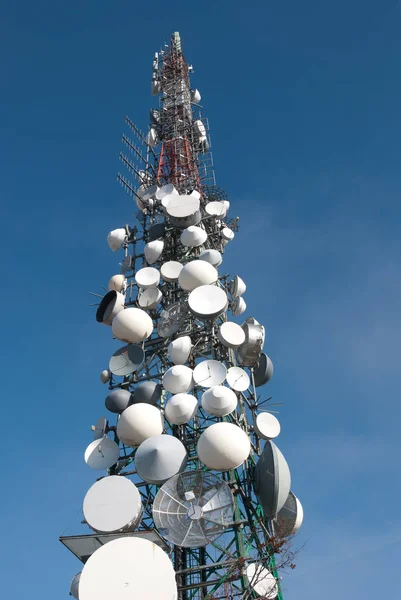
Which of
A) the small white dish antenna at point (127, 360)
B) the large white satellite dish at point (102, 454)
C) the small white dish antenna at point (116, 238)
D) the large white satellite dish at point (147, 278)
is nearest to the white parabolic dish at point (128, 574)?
the large white satellite dish at point (102, 454)

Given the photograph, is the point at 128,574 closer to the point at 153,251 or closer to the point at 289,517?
the point at 289,517

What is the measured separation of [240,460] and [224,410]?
200 cm

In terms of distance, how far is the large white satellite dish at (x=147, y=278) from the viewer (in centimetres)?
2505

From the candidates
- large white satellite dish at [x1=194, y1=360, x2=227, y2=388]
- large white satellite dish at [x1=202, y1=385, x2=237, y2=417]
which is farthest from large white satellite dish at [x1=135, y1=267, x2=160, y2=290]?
large white satellite dish at [x1=202, y1=385, x2=237, y2=417]

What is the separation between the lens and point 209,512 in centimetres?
1714

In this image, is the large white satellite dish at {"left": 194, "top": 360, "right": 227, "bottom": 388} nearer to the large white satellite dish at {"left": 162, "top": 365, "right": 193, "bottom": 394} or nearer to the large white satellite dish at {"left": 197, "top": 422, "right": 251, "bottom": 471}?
the large white satellite dish at {"left": 162, "top": 365, "right": 193, "bottom": 394}

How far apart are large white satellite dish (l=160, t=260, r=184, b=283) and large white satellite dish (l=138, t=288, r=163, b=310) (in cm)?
74

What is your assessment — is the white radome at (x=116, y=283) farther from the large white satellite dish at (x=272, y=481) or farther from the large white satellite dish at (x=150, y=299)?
the large white satellite dish at (x=272, y=481)

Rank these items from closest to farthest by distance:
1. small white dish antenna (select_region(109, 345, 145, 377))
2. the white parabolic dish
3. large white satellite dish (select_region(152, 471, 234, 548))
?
the white parabolic dish
large white satellite dish (select_region(152, 471, 234, 548))
small white dish antenna (select_region(109, 345, 145, 377))

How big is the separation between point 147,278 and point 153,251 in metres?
1.68

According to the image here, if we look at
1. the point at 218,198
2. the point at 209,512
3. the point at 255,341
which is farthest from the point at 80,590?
the point at 218,198

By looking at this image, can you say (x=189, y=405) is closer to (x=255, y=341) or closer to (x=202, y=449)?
(x=202, y=449)

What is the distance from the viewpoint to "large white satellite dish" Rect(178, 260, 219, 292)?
23375mm

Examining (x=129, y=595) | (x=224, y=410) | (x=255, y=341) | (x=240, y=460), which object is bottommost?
(x=129, y=595)
